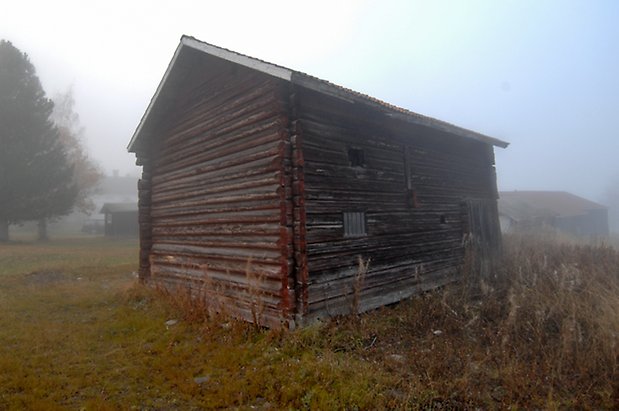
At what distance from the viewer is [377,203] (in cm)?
863

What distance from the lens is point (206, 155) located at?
9.23m

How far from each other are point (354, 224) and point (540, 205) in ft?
113

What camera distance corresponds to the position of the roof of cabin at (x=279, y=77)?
21.6 feet

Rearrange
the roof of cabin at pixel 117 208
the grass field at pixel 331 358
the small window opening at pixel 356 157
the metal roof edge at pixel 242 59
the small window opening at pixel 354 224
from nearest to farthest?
the grass field at pixel 331 358 < the metal roof edge at pixel 242 59 < the small window opening at pixel 354 224 < the small window opening at pixel 356 157 < the roof of cabin at pixel 117 208

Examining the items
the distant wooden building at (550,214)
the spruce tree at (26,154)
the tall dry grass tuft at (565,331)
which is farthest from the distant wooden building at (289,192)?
the spruce tree at (26,154)

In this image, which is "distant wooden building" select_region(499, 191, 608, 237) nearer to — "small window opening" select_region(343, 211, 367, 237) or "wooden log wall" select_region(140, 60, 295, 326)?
"small window opening" select_region(343, 211, 367, 237)

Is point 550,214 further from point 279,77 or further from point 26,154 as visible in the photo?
point 26,154

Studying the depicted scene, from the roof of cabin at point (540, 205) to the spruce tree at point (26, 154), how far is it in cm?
3371

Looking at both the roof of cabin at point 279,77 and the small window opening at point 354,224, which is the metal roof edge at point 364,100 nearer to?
the roof of cabin at point 279,77

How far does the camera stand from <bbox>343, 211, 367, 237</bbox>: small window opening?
7855mm

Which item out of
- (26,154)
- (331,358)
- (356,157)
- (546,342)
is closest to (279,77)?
(356,157)


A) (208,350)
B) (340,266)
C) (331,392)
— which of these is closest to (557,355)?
(331,392)

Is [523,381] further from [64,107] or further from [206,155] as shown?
[64,107]

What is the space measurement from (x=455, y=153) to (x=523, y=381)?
26.0 ft
